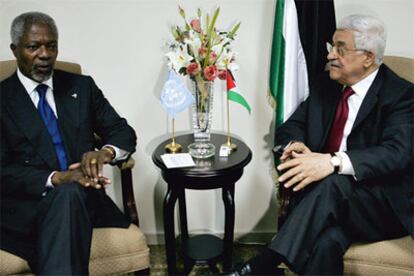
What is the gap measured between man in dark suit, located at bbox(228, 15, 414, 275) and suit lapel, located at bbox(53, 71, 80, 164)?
0.97m

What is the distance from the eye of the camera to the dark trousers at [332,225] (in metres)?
1.90

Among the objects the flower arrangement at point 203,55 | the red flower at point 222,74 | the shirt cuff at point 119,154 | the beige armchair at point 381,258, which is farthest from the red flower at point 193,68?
the beige armchair at point 381,258

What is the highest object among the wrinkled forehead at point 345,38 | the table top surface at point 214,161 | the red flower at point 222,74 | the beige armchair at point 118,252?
the wrinkled forehead at point 345,38

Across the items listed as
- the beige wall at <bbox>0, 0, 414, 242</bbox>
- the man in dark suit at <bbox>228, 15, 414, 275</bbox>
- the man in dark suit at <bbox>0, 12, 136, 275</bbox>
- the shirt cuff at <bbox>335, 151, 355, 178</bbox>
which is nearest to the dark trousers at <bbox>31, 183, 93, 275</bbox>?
the man in dark suit at <bbox>0, 12, 136, 275</bbox>

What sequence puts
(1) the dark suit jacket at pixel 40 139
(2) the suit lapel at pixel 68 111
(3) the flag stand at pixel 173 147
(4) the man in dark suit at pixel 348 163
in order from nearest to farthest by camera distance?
1. (4) the man in dark suit at pixel 348 163
2. (1) the dark suit jacket at pixel 40 139
3. (2) the suit lapel at pixel 68 111
4. (3) the flag stand at pixel 173 147

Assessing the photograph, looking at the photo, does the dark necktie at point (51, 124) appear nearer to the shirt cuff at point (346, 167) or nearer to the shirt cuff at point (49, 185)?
the shirt cuff at point (49, 185)

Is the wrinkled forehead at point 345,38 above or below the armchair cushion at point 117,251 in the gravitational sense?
above

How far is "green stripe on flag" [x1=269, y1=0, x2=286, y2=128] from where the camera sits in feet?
8.30

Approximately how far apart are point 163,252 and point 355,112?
55.4 inches

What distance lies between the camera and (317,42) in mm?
2564

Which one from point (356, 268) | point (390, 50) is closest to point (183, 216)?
point (356, 268)

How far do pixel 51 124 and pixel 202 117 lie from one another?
28.3 inches

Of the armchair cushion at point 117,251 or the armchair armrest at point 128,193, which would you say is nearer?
the armchair cushion at point 117,251

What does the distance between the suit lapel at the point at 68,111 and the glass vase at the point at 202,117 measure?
22.2 inches
